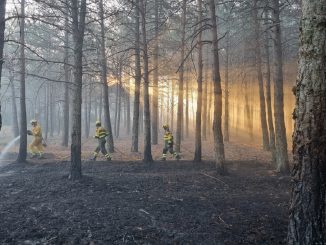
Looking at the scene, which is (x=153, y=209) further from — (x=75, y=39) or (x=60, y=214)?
(x=75, y=39)

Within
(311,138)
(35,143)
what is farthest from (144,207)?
(35,143)

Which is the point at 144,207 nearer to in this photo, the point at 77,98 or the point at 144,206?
the point at 144,206

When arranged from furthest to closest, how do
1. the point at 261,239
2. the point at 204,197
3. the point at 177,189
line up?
the point at 177,189 → the point at 204,197 → the point at 261,239

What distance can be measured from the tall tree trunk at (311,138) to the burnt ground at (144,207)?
1578mm

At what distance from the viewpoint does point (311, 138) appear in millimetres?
4754

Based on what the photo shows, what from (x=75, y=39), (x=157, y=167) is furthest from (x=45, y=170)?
(x=75, y=39)

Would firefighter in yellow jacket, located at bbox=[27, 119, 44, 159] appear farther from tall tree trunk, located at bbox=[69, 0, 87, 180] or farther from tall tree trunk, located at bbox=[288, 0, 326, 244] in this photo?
tall tree trunk, located at bbox=[288, 0, 326, 244]

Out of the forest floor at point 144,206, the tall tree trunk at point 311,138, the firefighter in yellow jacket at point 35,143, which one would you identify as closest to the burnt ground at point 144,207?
the forest floor at point 144,206

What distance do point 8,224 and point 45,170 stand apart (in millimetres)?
7020

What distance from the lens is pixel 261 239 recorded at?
20.8 ft

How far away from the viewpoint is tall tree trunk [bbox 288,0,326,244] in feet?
15.5

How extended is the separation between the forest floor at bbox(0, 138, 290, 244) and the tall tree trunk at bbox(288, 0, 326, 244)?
61.9 inches

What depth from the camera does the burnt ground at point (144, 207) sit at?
21.6 ft

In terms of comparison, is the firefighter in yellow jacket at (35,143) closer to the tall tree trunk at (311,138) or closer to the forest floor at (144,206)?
the forest floor at (144,206)
